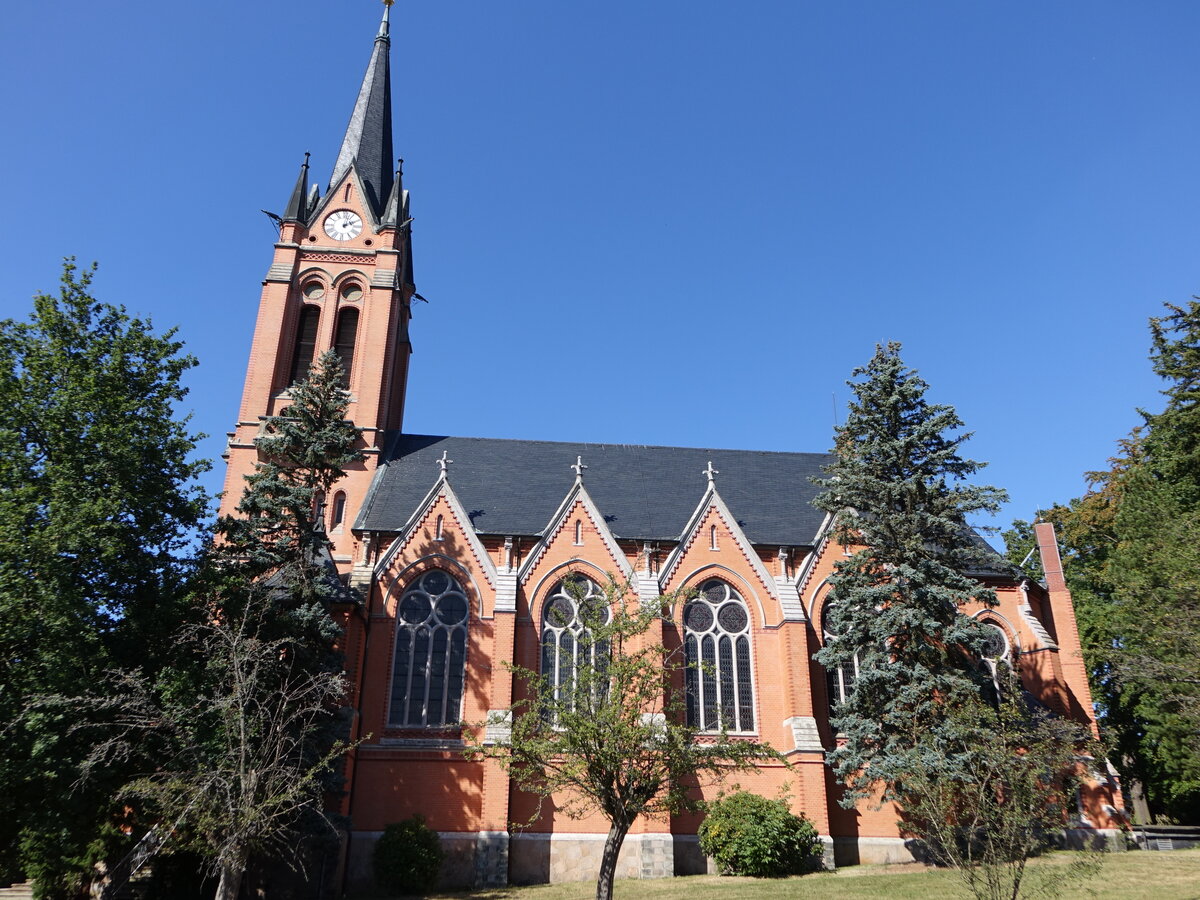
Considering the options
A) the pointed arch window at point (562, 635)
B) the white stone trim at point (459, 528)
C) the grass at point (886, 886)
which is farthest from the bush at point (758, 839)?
the white stone trim at point (459, 528)

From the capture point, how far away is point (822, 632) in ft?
90.6

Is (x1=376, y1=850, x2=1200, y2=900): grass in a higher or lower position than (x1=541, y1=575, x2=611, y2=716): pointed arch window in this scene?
lower

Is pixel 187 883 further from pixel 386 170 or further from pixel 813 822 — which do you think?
pixel 386 170

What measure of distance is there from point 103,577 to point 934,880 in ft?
66.2

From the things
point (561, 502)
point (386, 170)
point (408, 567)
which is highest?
point (386, 170)

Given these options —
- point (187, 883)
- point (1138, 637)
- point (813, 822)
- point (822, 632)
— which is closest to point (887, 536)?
point (822, 632)

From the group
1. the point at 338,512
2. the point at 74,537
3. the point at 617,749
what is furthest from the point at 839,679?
the point at 74,537

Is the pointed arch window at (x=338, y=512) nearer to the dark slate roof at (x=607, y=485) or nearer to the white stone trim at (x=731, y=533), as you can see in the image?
the dark slate roof at (x=607, y=485)

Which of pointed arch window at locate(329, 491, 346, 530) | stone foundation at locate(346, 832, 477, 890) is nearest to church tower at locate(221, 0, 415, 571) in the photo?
pointed arch window at locate(329, 491, 346, 530)

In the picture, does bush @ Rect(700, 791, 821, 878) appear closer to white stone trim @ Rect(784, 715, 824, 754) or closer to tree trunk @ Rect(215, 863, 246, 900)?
white stone trim @ Rect(784, 715, 824, 754)

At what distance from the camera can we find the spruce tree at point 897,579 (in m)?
22.5

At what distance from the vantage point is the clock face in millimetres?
35312

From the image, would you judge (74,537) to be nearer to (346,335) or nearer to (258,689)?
(258,689)

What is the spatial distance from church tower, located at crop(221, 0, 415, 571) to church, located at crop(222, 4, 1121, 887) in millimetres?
91
